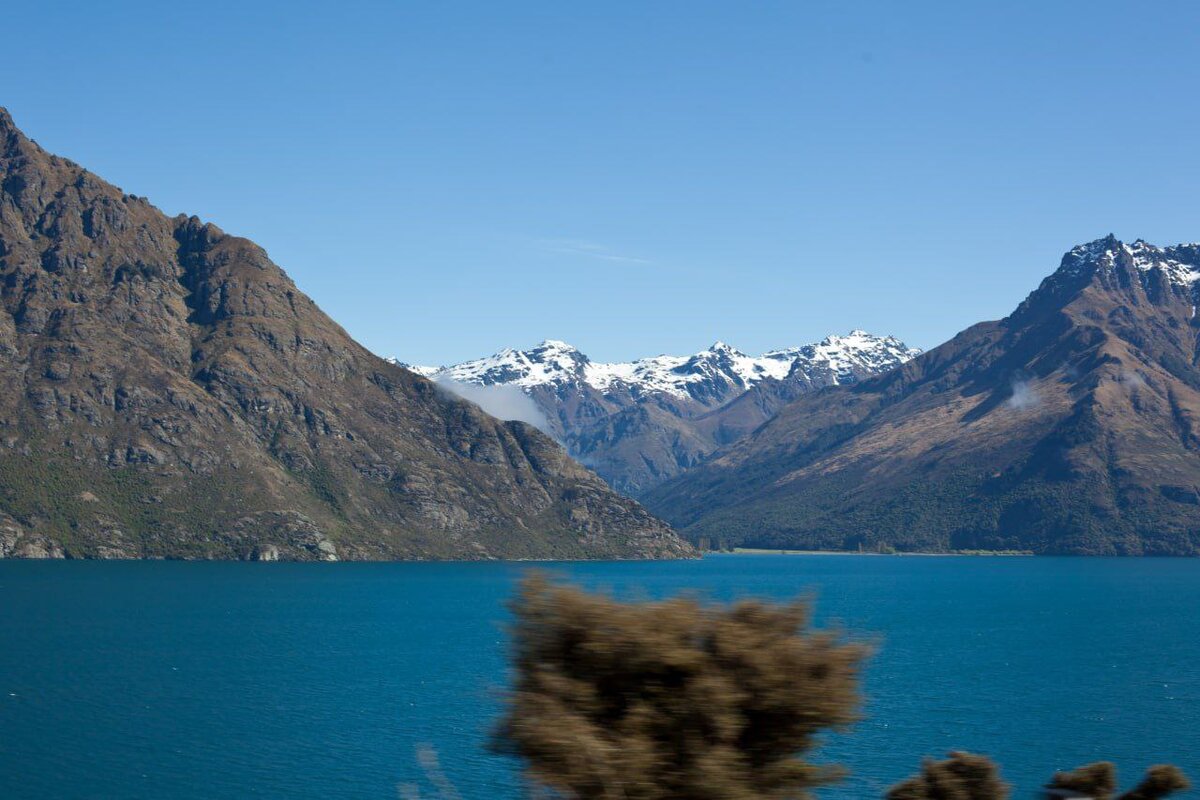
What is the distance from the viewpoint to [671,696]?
17047 mm

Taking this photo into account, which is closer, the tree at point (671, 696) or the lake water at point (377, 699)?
the tree at point (671, 696)

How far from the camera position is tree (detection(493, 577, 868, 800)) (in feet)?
52.7

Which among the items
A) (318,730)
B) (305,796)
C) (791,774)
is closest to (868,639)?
(791,774)

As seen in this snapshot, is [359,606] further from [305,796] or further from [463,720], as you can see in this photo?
[305,796]

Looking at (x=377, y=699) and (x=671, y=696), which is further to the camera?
(x=377, y=699)

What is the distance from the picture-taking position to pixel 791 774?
16891mm

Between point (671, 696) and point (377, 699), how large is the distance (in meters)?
83.5

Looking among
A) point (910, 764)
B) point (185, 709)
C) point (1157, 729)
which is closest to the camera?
point (910, 764)

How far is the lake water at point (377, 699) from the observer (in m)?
66.9

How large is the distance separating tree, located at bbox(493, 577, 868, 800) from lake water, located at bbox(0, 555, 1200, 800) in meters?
1.61

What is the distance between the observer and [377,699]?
313ft

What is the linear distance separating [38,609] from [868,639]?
16659 cm

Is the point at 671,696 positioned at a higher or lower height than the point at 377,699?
higher

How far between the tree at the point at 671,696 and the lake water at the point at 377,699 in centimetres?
161
